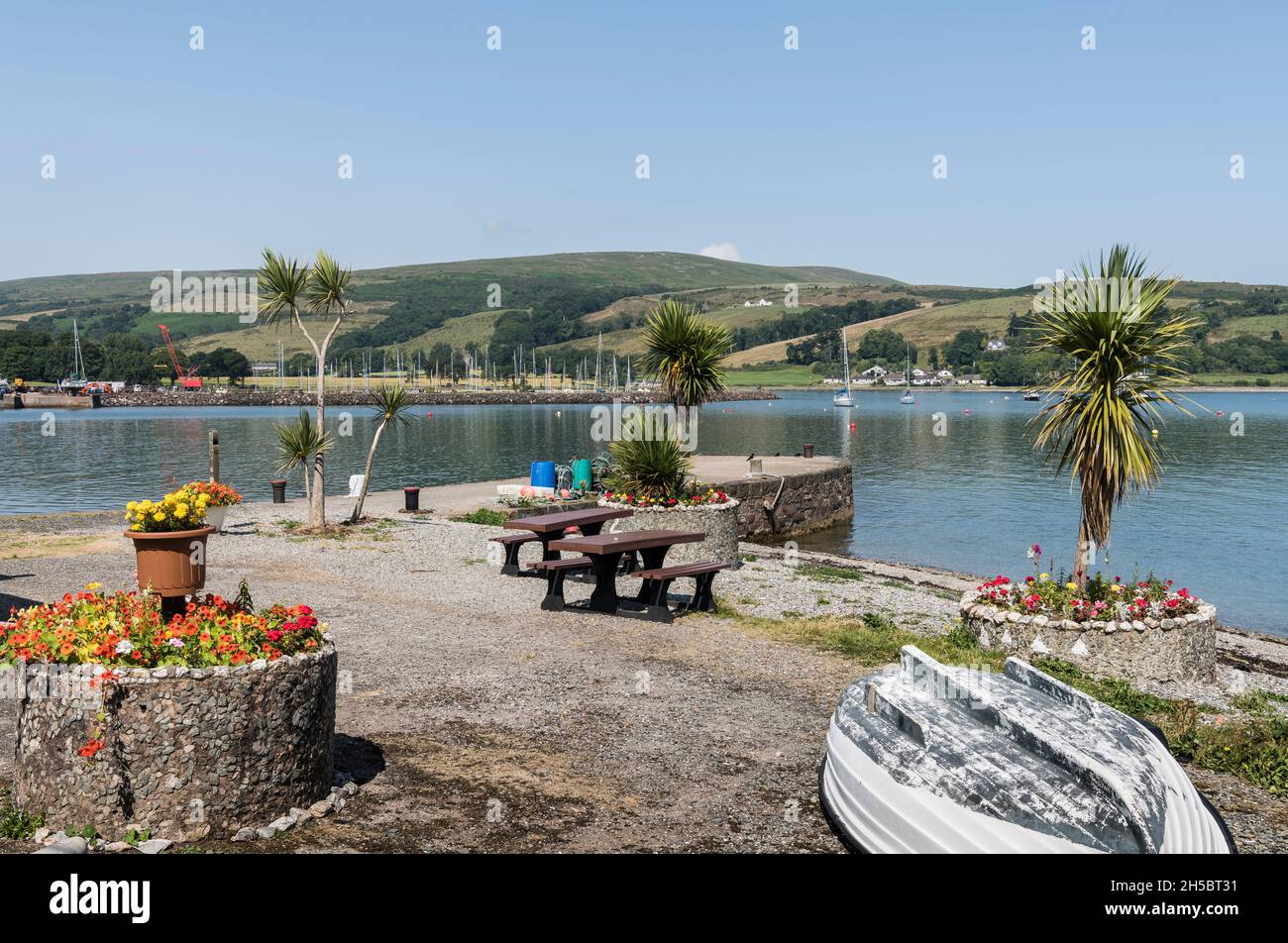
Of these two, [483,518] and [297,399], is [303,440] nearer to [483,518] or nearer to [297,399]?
[483,518]

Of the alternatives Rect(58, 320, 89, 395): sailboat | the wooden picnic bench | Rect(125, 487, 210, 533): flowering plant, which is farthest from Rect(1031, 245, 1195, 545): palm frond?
Rect(58, 320, 89, 395): sailboat

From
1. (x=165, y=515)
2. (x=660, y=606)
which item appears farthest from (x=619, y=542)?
(x=165, y=515)

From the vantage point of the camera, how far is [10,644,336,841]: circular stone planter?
254 inches

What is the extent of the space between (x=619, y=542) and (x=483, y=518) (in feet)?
35.4

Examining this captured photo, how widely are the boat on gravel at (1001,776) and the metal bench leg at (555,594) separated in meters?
7.79

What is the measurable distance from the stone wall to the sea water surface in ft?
2.87

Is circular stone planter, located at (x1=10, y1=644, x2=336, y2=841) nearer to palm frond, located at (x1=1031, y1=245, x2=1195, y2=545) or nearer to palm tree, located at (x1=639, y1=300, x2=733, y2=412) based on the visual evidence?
palm frond, located at (x1=1031, y1=245, x2=1195, y2=545)

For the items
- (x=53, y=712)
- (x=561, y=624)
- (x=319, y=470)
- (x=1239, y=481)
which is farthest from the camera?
(x=1239, y=481)

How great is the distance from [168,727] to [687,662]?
6.53 metres

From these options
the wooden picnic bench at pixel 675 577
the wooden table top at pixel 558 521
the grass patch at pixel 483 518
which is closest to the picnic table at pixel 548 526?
the wooden table top at pixel 558 521

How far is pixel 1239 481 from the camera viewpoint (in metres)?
55.3

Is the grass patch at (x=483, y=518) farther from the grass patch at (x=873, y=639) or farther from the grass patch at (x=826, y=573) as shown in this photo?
the grass patch at (x=873, y=639)
